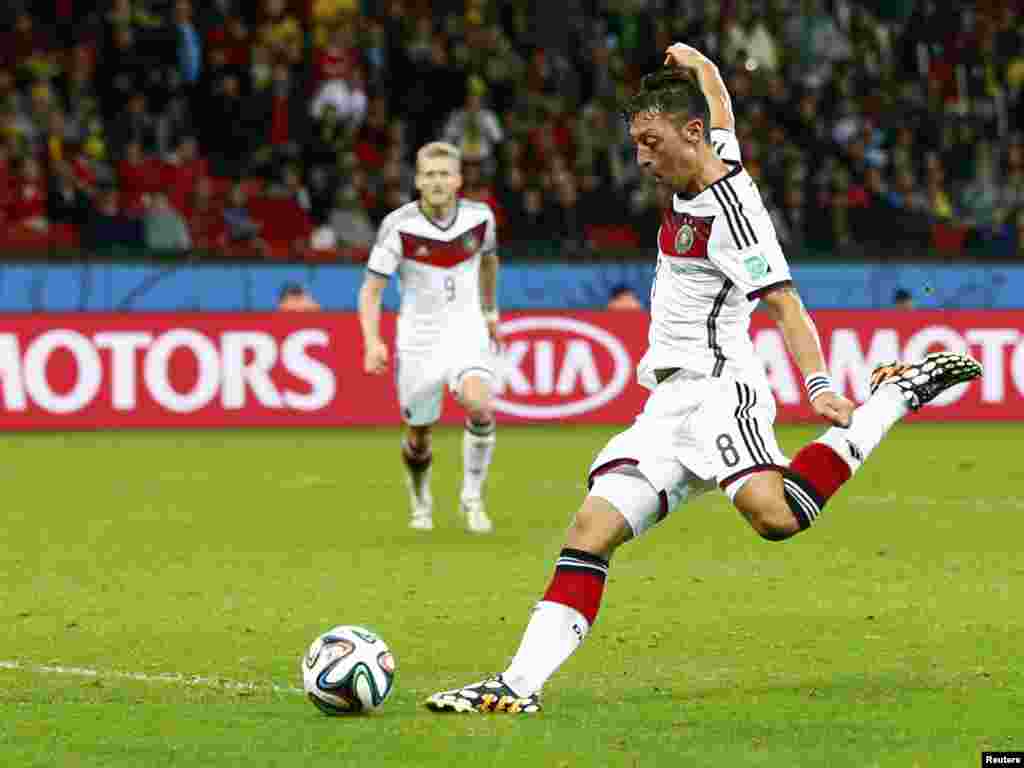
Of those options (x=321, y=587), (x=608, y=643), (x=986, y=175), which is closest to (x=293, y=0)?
(x=986, y=175)

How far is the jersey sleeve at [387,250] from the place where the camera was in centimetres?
1223

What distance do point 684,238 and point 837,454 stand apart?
96 cm

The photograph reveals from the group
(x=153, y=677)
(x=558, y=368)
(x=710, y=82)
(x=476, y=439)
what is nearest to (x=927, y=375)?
(x=710, y=82)

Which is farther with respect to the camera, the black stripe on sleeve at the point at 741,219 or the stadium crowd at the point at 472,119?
the stadium crowd at the point at 472,119

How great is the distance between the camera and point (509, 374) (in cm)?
1991

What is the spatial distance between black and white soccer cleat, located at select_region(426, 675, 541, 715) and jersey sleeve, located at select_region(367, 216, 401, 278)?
5880mm

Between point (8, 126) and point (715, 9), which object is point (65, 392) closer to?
point (8, 126)

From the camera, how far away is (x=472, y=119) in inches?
898

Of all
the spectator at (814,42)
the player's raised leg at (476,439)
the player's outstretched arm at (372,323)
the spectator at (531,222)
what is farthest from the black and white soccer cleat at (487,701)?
the spectator at (814,42)

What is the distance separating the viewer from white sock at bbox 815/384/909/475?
7.28 m

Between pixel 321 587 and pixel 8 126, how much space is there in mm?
12593

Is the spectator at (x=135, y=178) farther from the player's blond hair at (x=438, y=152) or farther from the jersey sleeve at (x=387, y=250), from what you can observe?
the player's blond hair at (x=438, y=152)

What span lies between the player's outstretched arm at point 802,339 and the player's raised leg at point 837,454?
0.26 metres
